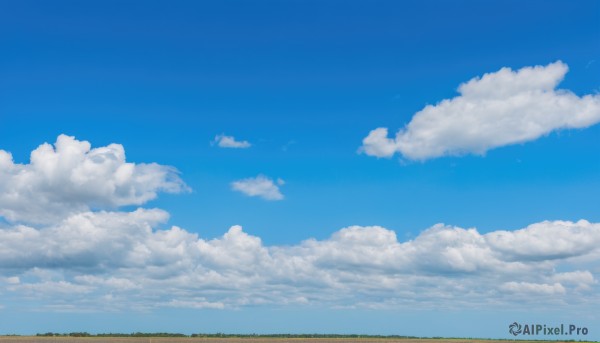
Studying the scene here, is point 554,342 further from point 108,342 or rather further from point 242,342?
point 108,342

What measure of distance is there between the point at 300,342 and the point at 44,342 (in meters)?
55.9

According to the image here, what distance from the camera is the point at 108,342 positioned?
13225 cm

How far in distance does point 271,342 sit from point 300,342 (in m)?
6.78

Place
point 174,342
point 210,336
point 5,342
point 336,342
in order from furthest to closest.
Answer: point 210,336, point 336,342, point 174,342, point 5,342

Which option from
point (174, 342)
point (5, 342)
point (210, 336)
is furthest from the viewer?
point (210, 336)

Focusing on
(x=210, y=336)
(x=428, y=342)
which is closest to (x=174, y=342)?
(x=210, y=336)

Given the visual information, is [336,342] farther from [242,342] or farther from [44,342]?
[44,342]

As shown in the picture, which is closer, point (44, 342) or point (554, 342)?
point (44, 342)

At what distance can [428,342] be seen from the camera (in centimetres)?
17988

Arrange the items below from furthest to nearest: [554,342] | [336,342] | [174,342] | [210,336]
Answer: [210,336] → [554,342] → [336,342] → [174,342]

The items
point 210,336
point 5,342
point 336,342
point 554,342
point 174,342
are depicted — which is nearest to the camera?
point 5,342

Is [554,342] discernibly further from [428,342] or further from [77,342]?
[77,342]

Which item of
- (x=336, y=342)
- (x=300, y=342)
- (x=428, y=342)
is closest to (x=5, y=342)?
(x=300, y=342)

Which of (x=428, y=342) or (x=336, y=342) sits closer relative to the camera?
Answer: (x=336, y=342)
